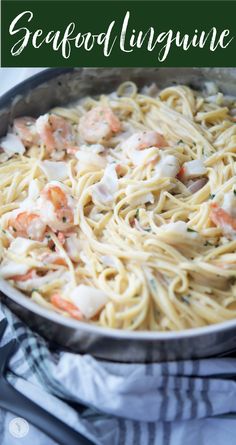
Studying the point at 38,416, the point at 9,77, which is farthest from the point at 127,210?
the point at 9,77

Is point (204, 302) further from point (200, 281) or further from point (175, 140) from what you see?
point (175, 140)

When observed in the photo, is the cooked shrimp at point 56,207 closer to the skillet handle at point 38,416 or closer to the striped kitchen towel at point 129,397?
the striped kitchen towel at point 129,397

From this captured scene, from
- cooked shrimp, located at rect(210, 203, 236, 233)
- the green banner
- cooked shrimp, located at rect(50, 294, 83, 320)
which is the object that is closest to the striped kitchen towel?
cooked shrimp, located at rect(50, 294, 83, 320)

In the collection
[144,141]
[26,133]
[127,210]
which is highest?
[26,133]

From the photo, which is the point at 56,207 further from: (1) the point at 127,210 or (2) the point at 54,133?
(2) the point at 54,133

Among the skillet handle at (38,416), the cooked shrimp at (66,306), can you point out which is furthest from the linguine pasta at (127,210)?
the skillet handle at (38,416)

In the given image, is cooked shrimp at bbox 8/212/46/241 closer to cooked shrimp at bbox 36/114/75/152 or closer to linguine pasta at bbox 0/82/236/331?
linguine pasta at bbox 0/82/236/331
